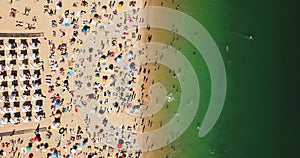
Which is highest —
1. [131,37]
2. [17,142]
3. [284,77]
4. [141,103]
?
[131,37]

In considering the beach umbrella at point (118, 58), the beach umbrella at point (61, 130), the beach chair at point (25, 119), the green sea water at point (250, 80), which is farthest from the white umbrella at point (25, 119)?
the green sea water at point (250, 80)

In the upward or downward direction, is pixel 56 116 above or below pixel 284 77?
below

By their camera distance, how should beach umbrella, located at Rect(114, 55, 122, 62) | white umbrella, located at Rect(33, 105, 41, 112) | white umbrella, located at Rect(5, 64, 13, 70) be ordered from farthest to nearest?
beach umbrella, located at Rect(114, 55, 122, 62), white umbrella, located at Rect(33, 105, 41, 112), white umbrella, located at Rect(5, 64, 13, 70)

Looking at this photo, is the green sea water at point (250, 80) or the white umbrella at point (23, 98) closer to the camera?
the white umbrella at point (23, 98)

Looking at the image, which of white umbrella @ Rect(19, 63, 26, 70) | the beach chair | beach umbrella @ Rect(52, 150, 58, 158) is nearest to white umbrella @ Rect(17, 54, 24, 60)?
white umbrella @ Rect(19, 63, 26, 70)

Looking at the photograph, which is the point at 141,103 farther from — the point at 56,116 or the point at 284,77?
the point at 284,77

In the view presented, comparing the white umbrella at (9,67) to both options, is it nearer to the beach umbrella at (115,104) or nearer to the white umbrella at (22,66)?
the white umbrella at (22,66)

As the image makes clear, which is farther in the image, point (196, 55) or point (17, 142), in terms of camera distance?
point (196, 55)

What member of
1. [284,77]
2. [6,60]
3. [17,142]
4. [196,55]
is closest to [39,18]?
[6,60]

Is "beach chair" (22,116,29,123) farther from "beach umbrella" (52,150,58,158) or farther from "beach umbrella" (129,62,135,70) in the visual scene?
"beach umbrella" (129,62,135,70)
